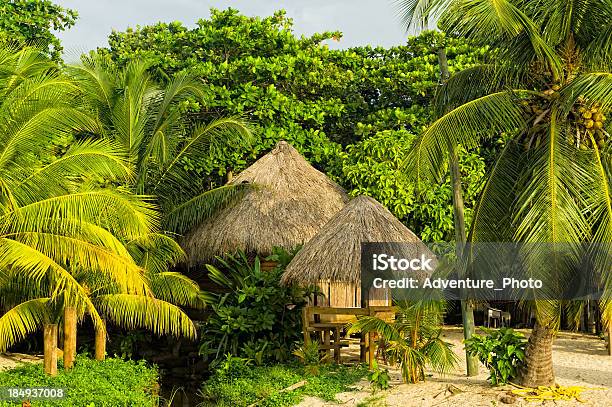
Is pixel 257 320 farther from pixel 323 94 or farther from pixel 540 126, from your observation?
pixel 323 94

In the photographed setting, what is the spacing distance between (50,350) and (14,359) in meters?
2.26

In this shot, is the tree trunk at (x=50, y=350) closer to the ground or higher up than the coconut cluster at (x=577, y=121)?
closer to the ground

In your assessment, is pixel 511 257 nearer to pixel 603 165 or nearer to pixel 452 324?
pixel 603 165

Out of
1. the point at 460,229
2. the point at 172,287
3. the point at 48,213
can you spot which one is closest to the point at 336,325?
the point at 460,229

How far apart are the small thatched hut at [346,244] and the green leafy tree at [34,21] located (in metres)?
10.1

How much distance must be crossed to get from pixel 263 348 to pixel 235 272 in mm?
1991

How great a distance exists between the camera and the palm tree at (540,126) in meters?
7.83

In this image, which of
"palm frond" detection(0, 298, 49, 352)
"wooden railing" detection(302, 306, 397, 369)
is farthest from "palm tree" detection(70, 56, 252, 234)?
"wooden railing" detection(302, 306, 397, 369)

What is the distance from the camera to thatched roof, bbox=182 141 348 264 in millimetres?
13844

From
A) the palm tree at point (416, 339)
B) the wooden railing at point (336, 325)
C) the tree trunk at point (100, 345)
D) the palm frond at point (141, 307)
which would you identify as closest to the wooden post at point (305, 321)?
the wooden railing at point (336, 325)

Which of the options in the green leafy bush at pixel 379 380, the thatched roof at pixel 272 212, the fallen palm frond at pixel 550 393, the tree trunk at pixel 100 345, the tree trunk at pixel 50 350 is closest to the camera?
the fallen palm frond at pixel 550 393

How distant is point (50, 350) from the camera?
10266 millimetres

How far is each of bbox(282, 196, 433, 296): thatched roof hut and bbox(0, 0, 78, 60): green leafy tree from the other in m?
10.1

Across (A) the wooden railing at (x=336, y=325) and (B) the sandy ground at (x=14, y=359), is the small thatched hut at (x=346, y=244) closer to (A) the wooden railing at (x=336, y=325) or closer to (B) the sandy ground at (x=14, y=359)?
(A) the wooden railing at (x=336, y=325)
